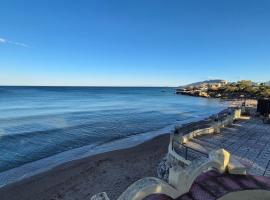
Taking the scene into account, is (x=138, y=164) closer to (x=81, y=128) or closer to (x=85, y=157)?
(x=85, y=157)

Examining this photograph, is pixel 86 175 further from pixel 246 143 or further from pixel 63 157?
pixel 246 143

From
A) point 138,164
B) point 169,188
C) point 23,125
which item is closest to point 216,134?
point 138,164

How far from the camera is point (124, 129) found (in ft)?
110

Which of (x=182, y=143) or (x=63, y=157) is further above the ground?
(x=182, y=143)

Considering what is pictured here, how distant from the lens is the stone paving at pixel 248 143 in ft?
32.5

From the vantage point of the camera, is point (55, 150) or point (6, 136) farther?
point (6, 136)

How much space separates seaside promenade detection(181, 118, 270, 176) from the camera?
9.91 meters

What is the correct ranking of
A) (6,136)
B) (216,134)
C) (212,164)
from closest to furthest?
(212,164) → (216,134) → (6,136)

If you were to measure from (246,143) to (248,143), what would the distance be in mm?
115

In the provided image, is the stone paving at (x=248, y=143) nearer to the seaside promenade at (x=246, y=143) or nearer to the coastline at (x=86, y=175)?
the seaside promenade at (x=246, y=143)

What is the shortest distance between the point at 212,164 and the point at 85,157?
50.4ft

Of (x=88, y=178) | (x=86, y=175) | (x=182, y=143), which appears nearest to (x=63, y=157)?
(x=86, y=175)

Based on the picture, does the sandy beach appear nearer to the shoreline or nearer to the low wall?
the shoreline

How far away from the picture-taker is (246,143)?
13117mm
